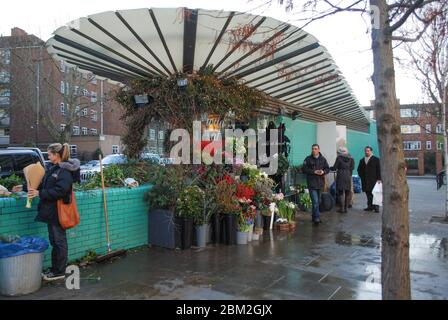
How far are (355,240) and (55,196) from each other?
518cm

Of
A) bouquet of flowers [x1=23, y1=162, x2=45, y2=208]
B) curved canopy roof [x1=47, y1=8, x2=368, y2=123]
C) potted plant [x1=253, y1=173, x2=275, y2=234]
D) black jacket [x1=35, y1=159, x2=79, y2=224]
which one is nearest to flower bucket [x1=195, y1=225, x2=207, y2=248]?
potted plant [x1=253, y1=173, x2=275, y2=234]

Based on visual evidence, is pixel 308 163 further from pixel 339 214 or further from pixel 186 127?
pixel 186 127

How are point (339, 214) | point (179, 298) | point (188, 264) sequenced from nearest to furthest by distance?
point (179, 298), point (188, 264), point (339, 214)

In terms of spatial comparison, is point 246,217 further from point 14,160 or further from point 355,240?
point 14,160

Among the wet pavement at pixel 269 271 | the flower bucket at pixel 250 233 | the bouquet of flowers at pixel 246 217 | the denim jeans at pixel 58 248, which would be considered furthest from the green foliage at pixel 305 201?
the denim jeans at pixel 58 248

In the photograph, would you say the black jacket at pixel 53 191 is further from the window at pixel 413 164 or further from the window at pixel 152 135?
the window at pixel 413 164

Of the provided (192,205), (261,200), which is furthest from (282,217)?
(192,205)

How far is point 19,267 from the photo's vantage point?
13.9 ft

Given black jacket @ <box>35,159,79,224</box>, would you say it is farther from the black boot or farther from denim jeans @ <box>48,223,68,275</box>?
the black boot

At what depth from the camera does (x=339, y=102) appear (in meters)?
13.0

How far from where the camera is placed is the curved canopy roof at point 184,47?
17.5 feet

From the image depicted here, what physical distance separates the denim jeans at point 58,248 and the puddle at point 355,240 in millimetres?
4548
